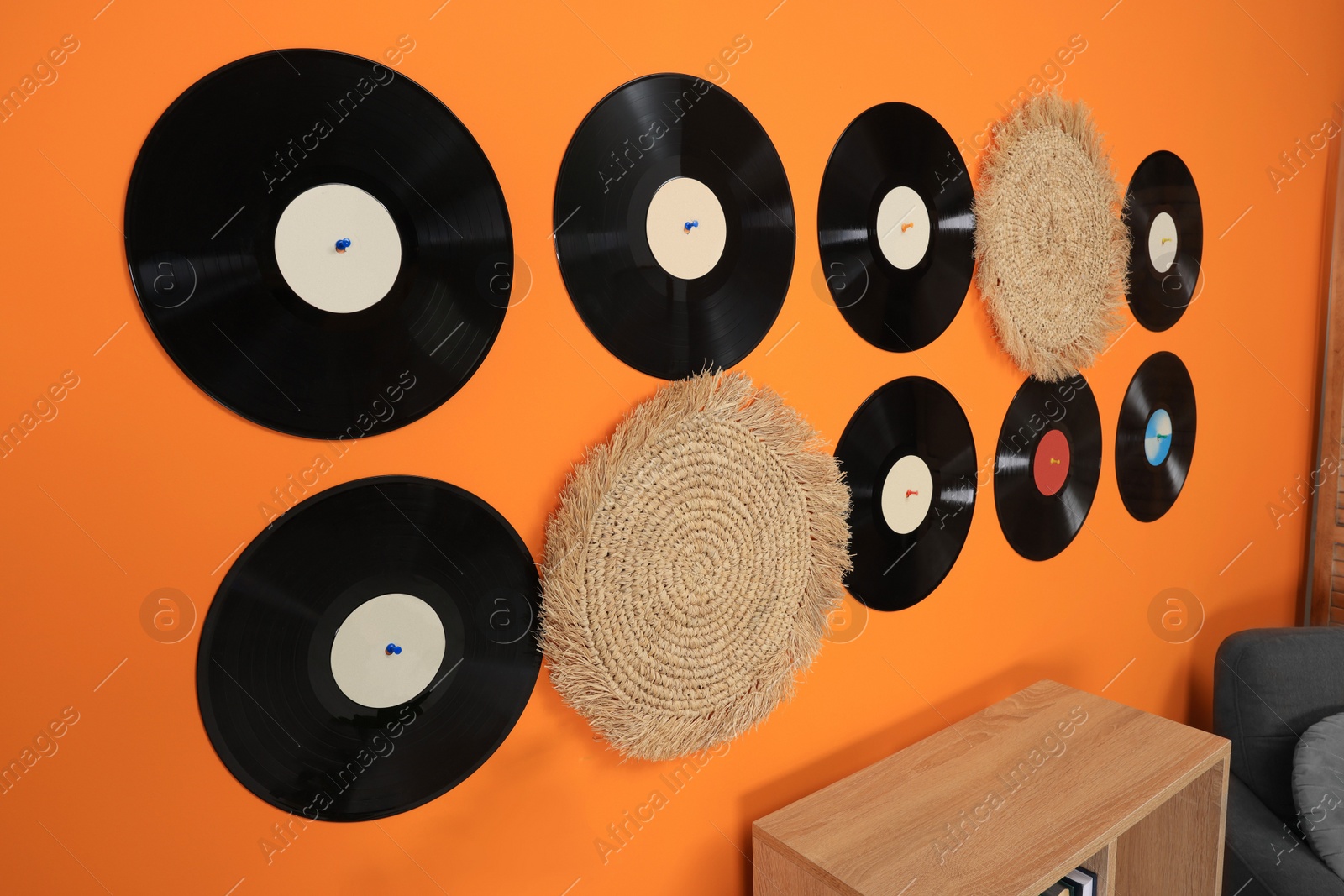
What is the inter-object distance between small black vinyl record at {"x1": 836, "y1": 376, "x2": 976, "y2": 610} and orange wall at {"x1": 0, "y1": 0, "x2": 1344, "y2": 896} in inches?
1.8

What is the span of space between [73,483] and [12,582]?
0.10 m

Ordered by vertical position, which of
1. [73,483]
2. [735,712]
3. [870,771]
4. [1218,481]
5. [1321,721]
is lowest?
[1321,721]

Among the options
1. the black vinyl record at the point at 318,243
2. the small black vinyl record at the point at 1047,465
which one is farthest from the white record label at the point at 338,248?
the small black vinyl record at the point at 1047,465

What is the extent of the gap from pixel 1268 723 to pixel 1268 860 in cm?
32

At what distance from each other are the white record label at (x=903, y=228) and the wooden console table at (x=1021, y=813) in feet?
2.98

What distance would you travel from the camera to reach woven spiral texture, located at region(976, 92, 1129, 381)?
1517 millimetres

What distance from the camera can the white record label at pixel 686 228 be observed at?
107cm

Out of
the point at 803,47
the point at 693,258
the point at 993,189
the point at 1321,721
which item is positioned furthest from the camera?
the point at 1321,721

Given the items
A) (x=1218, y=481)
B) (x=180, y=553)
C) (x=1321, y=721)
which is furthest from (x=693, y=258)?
(x=1218, y=481)

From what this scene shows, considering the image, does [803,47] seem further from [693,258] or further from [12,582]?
[12,582]

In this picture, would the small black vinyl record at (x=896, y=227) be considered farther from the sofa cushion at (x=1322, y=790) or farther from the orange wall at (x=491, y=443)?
the sofa cushion at (x=1322, y=790)

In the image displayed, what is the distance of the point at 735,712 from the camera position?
46.3 inches

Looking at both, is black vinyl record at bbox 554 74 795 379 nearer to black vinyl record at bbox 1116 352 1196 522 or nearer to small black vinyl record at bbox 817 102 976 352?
small black vinyl record at bbox 817 102 976 352

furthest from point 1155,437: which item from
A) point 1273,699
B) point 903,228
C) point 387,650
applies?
point 387,650
